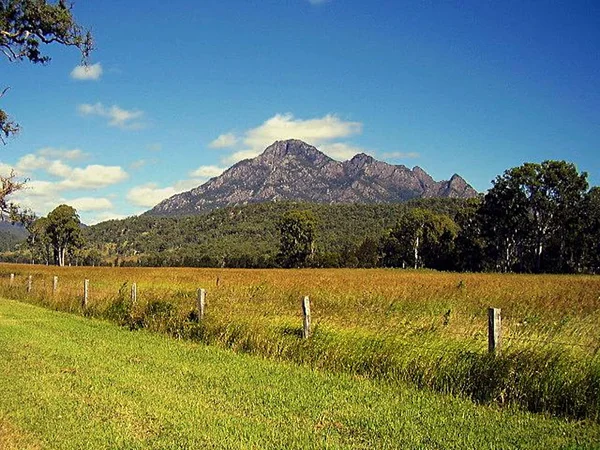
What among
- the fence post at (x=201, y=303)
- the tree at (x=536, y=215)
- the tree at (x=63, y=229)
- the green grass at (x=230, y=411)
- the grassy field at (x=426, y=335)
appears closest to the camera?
the green grass at (x=230, y=411)

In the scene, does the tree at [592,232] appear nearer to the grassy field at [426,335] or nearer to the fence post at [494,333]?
the grassy field at [426,335]

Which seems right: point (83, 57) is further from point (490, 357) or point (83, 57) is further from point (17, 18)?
point (490, 357)

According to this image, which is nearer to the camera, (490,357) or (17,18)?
(490,357)

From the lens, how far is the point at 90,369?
1052 centimetres

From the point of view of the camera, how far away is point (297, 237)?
98.3m

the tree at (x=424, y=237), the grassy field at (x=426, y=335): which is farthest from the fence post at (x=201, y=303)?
the tree at (x=424, y=237)

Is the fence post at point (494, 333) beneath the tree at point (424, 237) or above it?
beneath

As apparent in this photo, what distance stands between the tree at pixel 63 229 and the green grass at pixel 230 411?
10071 centimetres

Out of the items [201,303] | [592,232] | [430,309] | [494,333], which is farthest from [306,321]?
[592,232]

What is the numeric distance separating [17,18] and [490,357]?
2332 cm

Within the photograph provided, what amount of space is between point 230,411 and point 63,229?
107 m

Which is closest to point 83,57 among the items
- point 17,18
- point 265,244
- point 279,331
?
point 17,18

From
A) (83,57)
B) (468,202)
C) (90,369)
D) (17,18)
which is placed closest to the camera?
(90,369)

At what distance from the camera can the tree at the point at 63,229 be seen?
103812 mm
